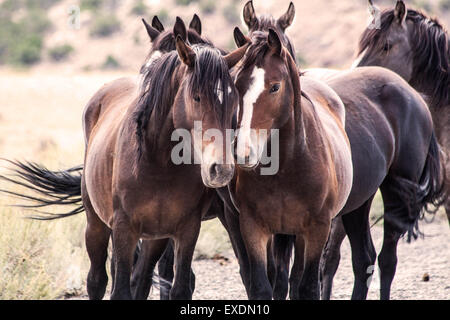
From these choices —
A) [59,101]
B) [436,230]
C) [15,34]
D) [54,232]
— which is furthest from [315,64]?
[54,232]

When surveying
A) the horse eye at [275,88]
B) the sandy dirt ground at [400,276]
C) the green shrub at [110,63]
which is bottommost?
the sandy dirt ground at [400,276]

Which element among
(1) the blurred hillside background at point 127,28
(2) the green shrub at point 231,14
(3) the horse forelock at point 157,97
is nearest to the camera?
(3) the horse forelock at point 157,97

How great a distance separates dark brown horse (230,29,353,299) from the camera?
4.63 m

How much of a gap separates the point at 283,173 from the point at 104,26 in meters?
35.7

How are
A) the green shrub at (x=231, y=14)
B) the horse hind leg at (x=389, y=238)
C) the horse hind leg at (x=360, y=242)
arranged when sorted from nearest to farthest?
1. the horse hind leg at (x=360, y=242)
2. the horse hind leg at (x=389, y=238)
3. the green shrub at (x=231, y=14)

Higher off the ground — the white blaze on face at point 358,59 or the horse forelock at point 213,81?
the white blaze on face at point 358,59

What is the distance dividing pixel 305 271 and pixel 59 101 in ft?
68.1

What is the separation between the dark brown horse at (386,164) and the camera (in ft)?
20.3

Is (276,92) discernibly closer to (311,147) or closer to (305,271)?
(311,147)

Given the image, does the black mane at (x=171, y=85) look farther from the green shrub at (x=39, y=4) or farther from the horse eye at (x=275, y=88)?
the green shrub at (x=39, y=4)

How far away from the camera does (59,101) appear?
24906 millimetres

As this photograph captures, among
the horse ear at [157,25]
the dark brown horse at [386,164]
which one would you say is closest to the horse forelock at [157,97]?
the dark brown horse at [386,164]

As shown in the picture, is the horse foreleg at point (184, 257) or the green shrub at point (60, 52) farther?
the green shrub at point (60, 52)

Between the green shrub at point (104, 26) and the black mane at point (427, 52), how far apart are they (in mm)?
32777
